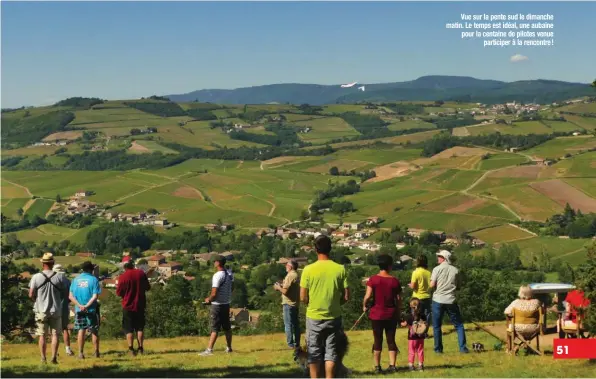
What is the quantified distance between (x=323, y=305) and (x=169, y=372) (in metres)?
3.68

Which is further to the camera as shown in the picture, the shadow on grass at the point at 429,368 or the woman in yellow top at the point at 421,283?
the woman in yellow top at the point at 421,283

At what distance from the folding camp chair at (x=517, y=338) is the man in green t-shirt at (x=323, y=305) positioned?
15.2 ft

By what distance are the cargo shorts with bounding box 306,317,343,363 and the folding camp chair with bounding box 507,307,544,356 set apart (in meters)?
4.67

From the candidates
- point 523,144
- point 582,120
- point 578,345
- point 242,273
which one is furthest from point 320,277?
point 582,120

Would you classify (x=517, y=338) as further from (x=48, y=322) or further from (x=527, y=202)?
(x=527, y=202)

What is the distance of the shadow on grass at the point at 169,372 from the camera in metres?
11.9

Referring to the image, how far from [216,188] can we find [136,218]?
57.1 feet

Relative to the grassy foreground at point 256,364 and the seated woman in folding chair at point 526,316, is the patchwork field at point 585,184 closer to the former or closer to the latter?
the grassy foreground at point 256,364

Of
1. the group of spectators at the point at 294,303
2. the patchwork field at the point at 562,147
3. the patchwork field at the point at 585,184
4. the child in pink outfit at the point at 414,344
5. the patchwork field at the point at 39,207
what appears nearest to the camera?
the group of spectators at the point at 294,303

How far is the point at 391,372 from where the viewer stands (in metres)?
11.9

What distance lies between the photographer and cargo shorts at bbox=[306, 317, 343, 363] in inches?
380

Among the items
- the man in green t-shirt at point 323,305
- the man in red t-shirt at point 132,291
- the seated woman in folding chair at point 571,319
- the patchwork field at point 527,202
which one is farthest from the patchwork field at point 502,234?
the man in green t-shirt at point 323,305

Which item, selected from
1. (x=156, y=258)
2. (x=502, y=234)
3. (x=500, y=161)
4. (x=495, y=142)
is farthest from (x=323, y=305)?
(x=495, y=142)

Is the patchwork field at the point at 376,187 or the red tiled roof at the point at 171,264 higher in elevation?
the patchwork field at the point at 376,187
